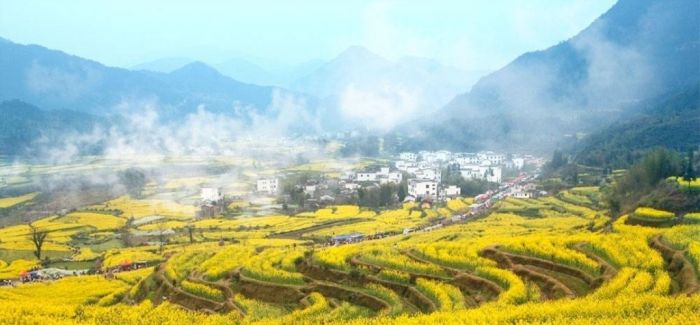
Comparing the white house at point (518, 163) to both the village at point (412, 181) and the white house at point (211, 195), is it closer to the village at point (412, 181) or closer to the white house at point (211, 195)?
the village at point (412, 181)

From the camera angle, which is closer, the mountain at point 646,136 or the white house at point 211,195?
the white house at point 211,195

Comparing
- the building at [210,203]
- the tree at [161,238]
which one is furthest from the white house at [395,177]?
the tree at [161,238]

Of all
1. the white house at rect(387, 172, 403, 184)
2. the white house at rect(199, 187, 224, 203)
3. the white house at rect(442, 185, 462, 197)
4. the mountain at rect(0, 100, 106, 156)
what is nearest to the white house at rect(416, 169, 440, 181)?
the white house at rect(387, 172, 403, 184)

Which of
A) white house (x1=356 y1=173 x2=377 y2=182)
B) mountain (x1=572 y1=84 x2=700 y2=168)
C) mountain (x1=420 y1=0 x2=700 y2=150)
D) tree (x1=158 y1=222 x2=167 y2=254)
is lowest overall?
tree (x1=158 y1=222 x2=167 y2=254)

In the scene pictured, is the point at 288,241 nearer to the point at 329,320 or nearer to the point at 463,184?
the point at 329,320

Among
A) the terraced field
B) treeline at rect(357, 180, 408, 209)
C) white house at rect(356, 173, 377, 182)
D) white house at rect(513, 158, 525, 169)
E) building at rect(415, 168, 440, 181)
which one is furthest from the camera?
white house at rect(513, 158, 525, 169)

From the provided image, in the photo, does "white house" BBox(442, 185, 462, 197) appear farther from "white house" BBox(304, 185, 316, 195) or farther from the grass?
the grass

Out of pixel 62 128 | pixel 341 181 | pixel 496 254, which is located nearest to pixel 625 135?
pixel 341 181

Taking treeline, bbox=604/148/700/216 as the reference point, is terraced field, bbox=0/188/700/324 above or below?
below
